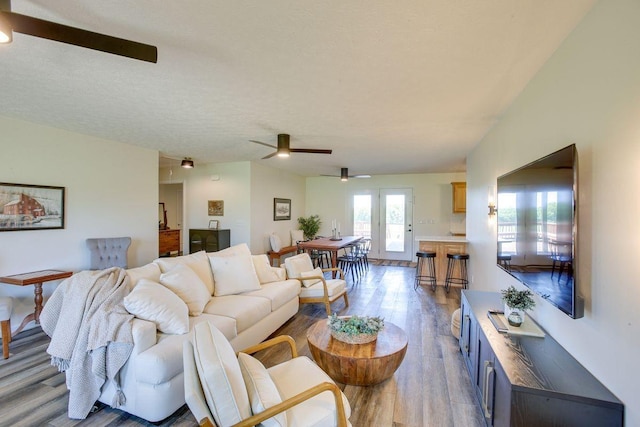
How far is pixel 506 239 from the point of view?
8.54 feet


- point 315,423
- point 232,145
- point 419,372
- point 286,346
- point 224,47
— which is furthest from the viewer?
point 232,145

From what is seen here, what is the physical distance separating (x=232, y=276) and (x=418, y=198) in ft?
20.3

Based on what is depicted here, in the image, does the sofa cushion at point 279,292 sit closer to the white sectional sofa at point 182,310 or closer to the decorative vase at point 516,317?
the white sectional sofa at point 182,310

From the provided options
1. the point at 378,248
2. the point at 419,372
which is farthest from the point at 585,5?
the point at 378,248

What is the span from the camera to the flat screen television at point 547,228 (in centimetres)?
154

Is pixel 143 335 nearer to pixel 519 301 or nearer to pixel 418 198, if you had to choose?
pixel 519 301

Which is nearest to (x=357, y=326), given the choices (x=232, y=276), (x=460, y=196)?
(x=232, y=276)

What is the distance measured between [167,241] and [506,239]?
21.9 feet

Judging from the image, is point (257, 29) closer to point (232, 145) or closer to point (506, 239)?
point (506, 239)

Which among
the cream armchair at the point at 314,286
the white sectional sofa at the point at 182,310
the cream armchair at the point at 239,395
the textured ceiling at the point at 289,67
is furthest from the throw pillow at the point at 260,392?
the cream armchair at the point at 314,286

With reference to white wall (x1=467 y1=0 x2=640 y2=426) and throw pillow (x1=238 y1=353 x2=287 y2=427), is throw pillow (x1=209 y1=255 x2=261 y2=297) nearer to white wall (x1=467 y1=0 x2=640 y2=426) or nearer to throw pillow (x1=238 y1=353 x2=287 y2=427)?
throw pillow (x1=238 y1=353 x2=287 y2=427)

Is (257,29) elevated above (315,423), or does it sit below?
above

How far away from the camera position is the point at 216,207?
6.57m

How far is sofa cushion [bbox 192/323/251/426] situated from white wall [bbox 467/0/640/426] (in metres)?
1.65
